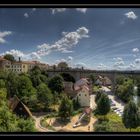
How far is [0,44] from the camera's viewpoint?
2.04 m

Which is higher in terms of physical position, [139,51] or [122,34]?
[122,34]

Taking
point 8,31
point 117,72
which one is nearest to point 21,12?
point 8,31

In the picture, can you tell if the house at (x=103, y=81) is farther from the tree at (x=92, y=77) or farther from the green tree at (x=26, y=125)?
the green tree at (x=26, y=125)

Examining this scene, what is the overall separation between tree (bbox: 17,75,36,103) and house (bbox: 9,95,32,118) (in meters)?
0.04

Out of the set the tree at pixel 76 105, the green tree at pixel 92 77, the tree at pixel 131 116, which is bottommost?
the tree at pixel 131 116

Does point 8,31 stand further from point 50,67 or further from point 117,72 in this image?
point 117,72

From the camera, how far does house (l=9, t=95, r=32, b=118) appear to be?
203 cm

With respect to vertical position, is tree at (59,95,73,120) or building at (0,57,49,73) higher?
building at (0,57,49,73)

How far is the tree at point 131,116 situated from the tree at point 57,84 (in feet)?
1.65

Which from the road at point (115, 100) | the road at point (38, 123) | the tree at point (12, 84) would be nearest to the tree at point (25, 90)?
the tree at point (12, 84)

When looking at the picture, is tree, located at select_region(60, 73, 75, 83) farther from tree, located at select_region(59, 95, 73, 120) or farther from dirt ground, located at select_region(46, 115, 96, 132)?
dirt ground, located at select_region(46, 115, 96, 132)

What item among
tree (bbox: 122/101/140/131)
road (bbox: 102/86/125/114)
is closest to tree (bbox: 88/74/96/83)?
road (bbox: 102/86/125/114)

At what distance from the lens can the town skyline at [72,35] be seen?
2.03 metres
